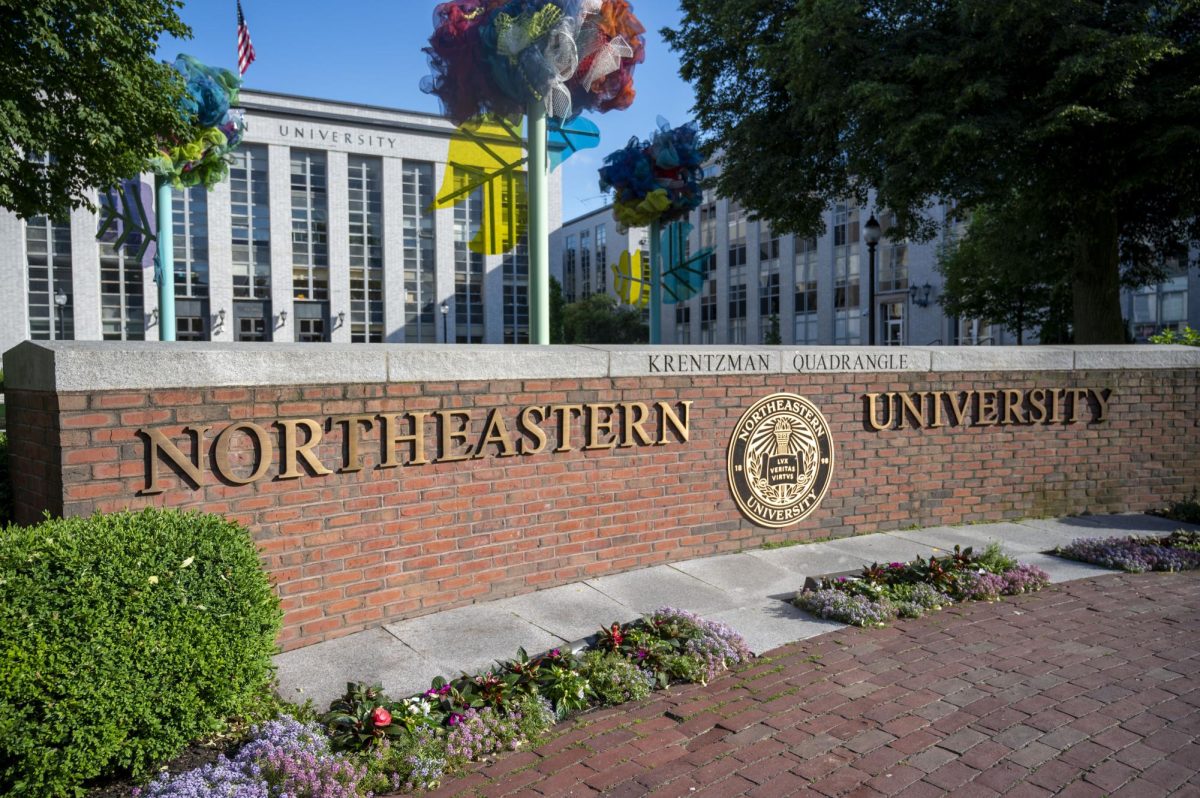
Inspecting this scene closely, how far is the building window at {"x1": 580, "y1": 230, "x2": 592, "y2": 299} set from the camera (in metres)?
90.4

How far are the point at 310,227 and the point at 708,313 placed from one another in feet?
103

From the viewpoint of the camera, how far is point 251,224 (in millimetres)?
54531

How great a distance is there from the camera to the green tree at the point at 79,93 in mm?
11117

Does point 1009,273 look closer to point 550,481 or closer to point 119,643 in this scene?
point 550,481

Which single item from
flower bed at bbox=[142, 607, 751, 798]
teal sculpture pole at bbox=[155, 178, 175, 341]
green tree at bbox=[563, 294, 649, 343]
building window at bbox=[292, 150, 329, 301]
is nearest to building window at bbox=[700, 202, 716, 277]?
green tree at bbox=[563, 294, 649, 343]

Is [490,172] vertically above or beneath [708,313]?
beneath

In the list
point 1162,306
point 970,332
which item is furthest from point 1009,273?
point 970,332

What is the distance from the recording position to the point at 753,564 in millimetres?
7707

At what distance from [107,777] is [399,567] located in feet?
8.10

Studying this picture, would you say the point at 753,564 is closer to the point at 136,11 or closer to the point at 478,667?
the point at 478,667

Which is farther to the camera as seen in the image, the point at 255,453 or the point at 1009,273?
the point at 1009,273

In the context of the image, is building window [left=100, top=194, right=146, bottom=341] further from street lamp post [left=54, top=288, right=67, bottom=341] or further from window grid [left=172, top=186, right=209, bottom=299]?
window grid [left=172, top=186, right=209, bottom=299]

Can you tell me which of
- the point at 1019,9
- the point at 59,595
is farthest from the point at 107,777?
the point at 1019,9

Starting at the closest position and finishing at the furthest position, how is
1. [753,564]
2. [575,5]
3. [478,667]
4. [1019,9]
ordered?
[478,667] < [753,564] < [575,5] < [1019,9]
